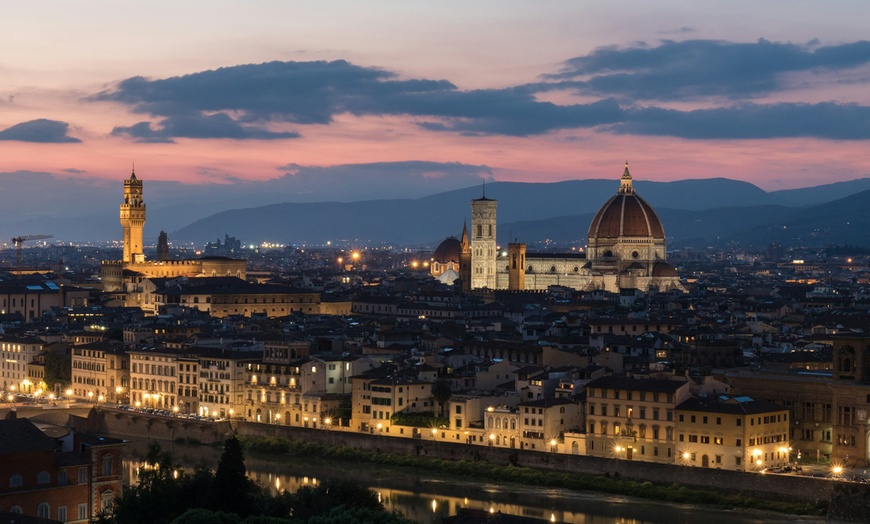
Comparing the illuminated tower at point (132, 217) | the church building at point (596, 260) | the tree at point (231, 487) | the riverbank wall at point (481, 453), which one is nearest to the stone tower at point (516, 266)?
the church building at point (596, 260)

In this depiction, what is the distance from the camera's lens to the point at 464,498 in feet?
134

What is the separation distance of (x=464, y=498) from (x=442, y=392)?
7161 millimetres

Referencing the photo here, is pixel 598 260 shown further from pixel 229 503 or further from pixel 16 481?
pixel 16 481

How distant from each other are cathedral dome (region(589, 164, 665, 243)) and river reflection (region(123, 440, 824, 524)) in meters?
66.3

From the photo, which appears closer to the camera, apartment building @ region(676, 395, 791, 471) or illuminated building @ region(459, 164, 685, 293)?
apartment building @ region(676, 395, 791, 471)

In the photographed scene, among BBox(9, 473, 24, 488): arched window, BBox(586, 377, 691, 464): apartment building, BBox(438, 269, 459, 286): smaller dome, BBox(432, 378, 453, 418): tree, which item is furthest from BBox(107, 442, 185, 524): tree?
BBox(438, 269, 459, 286): smaller dome

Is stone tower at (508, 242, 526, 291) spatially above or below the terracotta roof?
above

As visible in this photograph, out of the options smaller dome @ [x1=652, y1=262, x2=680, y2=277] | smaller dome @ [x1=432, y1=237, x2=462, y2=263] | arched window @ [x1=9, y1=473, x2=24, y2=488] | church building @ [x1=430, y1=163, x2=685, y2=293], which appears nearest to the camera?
arched window @ [x1=9, y1=473, x2=24, y2=488]

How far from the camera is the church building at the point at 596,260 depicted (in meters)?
108

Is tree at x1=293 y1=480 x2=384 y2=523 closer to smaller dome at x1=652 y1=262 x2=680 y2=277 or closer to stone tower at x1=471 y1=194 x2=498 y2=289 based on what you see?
smaller dome at x1=652 y1=262 x2=680 y2=277

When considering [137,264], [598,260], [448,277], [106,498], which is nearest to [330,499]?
[106,498]

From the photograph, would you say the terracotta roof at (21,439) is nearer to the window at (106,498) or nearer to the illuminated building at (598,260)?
the window at (106,498)

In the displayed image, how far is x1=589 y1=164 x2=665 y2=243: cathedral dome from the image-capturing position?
11081cm

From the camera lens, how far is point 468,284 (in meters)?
112
